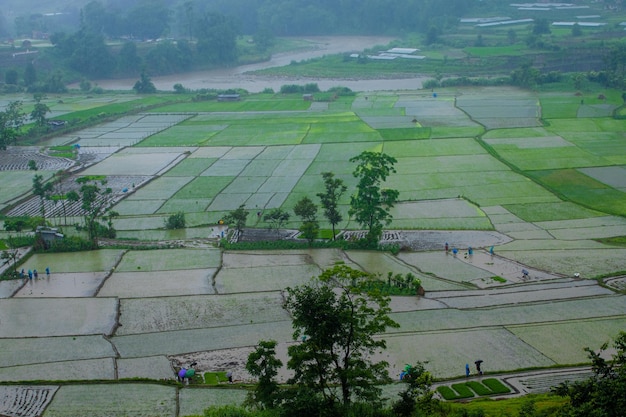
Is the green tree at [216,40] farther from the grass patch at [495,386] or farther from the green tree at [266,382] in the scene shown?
the green tree at [266,382]

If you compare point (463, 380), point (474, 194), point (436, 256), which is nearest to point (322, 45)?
point (474, 194)

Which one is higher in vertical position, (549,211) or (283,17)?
(283,17)

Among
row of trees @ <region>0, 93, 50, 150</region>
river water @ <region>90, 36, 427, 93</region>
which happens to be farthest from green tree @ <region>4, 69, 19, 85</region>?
row of trees @ <region>0, 93, 50, 150</region>

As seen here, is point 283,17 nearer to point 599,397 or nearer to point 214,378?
point 214,378

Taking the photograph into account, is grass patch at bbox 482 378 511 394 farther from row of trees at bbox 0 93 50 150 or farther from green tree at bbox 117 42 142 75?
green tree at bbox 117 42 142 75

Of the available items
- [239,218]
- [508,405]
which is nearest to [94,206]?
[239,218]

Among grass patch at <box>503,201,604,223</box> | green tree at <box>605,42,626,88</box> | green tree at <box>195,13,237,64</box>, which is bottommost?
grass patch at <box>503,201,604,223</box>

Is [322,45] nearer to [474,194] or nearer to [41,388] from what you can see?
[474,194]
